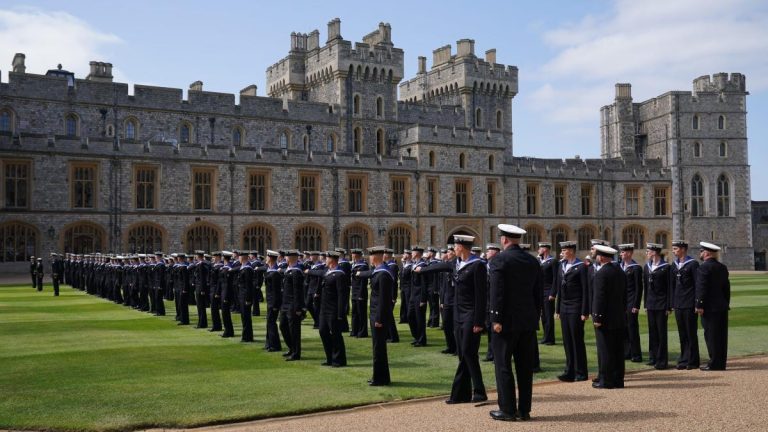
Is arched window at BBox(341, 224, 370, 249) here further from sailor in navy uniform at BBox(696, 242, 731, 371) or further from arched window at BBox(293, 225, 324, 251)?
sailor in navy uniform at BBox(696, 242, 731, 371)

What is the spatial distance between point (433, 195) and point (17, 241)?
848 inches

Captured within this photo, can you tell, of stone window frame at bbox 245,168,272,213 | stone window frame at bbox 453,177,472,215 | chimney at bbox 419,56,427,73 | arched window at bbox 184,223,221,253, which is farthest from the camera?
chimney at bbox 419,56,427,73

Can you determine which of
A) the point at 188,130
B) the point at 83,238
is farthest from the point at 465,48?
the point at 83,238

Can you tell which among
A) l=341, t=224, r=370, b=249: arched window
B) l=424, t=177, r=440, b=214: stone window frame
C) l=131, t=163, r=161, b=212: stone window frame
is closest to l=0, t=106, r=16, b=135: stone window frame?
l=131, t=163, r=161, b=212: stone window frame

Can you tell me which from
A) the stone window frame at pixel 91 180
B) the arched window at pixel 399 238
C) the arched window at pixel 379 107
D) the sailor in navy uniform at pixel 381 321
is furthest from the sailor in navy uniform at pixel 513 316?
the arched window at pixel 379 107

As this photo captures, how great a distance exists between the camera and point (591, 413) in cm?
750

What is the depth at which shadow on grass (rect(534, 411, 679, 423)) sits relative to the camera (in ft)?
23.5

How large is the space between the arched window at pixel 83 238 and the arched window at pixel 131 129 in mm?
6192

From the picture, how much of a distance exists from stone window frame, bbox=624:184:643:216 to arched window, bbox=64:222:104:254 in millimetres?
33462

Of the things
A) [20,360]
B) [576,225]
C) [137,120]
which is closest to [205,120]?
[137,120]

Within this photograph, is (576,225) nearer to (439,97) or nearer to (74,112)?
(439,97)

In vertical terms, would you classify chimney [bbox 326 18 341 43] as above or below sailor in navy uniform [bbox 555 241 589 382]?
above

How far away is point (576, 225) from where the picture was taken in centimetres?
4759

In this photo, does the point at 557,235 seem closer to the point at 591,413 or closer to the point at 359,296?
the point at 359,296
